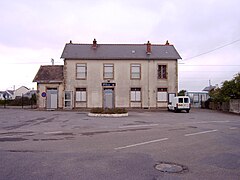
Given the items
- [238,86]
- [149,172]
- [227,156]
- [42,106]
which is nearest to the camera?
[149,172]

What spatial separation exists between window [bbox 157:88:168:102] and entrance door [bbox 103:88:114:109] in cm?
579

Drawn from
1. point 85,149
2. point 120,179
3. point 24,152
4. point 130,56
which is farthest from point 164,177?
point 130,56

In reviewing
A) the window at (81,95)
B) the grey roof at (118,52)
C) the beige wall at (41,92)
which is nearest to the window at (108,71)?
the grey roof at (118,52)

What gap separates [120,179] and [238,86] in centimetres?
2839

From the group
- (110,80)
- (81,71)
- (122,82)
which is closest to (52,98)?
(81,71)

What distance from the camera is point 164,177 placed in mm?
5336

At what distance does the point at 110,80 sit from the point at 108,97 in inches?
83.6

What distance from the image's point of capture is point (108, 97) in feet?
112

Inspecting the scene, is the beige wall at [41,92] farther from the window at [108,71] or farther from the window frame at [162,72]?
the window frame at [162,72]

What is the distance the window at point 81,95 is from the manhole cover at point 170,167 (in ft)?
→ 91.5

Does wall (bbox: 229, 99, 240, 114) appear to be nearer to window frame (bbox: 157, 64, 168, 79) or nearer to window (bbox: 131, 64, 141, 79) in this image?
window frame (bbox: 157, 64, 168, 79)

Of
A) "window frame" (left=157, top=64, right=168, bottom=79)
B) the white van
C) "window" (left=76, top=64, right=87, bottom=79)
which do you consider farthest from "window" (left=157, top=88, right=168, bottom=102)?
"window" (left=76, top=64, right=87, bottom=79)

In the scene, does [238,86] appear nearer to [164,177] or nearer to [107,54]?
[107,54]

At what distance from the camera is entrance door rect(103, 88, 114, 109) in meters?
33.9
